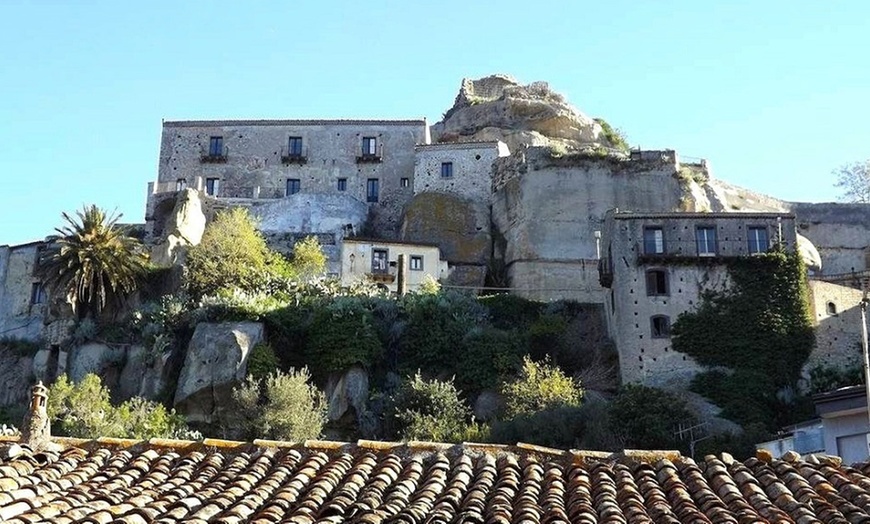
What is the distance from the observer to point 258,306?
49.2 meters

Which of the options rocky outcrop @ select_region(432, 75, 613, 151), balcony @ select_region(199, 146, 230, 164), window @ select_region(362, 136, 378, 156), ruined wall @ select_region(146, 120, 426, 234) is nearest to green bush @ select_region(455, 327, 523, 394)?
ruined wall @ select_region(146, 120, 426, 234)

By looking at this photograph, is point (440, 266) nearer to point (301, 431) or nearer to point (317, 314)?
point (317, 314)

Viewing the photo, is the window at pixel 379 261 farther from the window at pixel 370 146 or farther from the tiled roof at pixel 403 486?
the tiled roof at pixel 403 486

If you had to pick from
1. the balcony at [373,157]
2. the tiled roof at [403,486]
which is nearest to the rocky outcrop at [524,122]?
the balcony at [373,157]

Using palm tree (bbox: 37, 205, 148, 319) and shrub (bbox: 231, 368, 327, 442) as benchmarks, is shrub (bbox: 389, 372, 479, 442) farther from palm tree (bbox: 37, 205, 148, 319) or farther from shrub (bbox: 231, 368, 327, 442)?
palm tree (bbox: 37, 205, 148, 319)

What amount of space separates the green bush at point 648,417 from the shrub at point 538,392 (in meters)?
1.87

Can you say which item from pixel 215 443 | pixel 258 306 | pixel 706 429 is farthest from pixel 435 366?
pixel 215 443

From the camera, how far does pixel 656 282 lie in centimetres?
4709

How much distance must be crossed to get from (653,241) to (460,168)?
2039 cm

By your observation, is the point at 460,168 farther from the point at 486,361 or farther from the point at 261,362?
the point at 261,362

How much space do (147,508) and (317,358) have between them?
3684cm

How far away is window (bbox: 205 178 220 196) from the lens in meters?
69.9

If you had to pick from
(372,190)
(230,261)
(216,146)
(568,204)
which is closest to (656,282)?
(568,204)

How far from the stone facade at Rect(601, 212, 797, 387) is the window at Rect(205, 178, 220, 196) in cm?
2933
